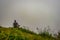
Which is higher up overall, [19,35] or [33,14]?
[33,14]

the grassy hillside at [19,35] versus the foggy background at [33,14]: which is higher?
the foggy background at [33,14]

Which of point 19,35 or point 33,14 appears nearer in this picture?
point 19,35

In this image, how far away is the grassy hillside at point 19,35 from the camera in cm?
178

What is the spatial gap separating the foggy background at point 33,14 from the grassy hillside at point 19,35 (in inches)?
2.6

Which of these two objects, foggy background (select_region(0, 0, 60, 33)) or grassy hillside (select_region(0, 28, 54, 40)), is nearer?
grassy hillside (select_region(0, 28, 54, 40))

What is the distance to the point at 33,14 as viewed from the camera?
6.38 ft

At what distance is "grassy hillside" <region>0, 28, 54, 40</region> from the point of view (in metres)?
1.78

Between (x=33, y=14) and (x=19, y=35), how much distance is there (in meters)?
0.30

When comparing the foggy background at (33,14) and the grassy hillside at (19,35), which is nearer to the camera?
the grassy hillside at (19,35)

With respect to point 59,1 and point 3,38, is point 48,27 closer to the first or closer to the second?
point 59,1

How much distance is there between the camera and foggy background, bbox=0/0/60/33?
194cm

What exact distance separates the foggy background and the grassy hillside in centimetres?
7

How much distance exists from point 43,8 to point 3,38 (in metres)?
0.56

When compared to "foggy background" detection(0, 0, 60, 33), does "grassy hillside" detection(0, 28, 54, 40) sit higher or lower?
lower
